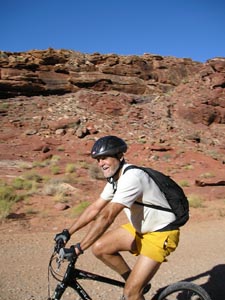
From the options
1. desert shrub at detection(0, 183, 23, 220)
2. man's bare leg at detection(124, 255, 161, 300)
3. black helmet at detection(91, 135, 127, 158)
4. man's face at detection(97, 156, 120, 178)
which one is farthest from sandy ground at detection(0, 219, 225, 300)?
black helmet at detection(91, 135, 127, 158)

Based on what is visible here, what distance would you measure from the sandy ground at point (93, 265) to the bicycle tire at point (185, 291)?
4.70 ft

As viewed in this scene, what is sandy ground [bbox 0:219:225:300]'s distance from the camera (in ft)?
16.7

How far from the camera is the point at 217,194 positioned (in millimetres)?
14297

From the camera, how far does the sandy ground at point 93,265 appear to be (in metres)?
5.08

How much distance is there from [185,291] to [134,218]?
97cm

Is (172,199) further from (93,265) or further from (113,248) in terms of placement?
(93,265)

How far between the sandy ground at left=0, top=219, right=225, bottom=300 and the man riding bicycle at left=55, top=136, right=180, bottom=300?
1.86 meters

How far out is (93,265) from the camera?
20.6 feet

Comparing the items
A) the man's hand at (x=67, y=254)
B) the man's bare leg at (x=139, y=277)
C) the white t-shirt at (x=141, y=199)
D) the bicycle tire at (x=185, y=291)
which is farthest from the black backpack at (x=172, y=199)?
the man's hand at (x=67, y=254)

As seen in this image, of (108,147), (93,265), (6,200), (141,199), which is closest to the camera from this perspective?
(141,199)

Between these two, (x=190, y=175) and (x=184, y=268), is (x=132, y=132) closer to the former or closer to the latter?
(x=190, y=175)

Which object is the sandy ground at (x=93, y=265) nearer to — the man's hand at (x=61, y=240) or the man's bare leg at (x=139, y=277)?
the man's bare leg at (x=139, y=277)

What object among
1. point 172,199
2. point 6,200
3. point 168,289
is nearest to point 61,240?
point 172,199

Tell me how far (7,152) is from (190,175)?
12.0 m
